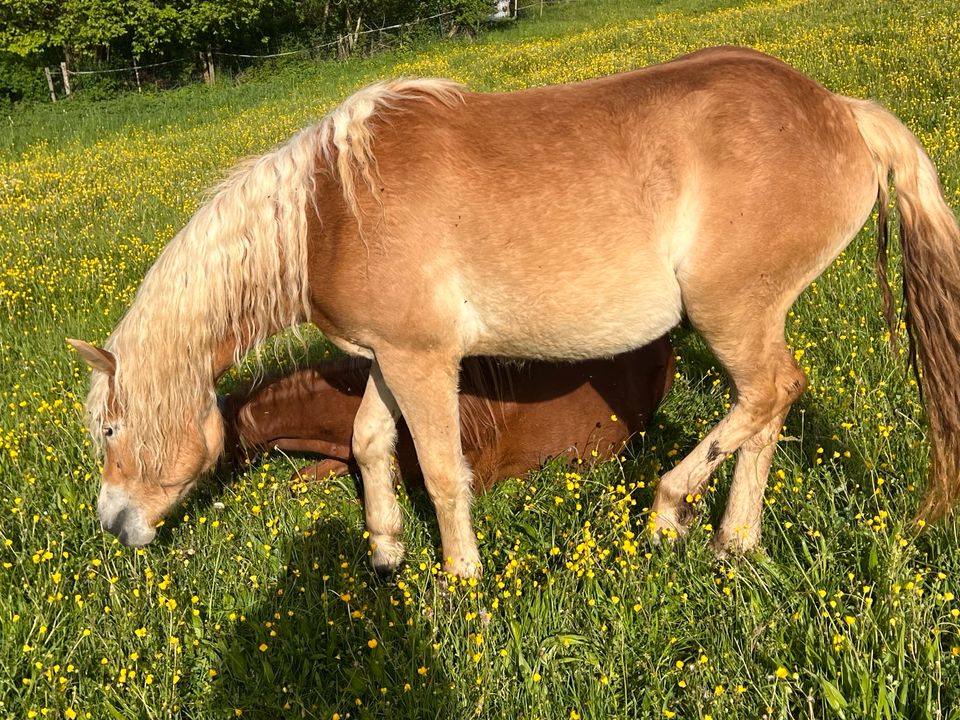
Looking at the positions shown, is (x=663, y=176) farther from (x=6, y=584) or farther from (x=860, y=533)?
(x=6, y=584)

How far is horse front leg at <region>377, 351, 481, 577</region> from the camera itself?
3.08 metres

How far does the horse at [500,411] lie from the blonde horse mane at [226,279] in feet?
2.90

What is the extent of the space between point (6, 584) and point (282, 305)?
1851 millimetres

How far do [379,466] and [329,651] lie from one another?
0.93 meters

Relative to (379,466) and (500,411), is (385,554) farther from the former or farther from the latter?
(500,411)

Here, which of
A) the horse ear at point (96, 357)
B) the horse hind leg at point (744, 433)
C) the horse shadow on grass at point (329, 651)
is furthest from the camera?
the horse hind leg at point (744, 433)

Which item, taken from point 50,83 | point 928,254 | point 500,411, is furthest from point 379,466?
point 50,83

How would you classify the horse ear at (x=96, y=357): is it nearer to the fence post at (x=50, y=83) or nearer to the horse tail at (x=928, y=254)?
the horse tail at (x=928, y=254)

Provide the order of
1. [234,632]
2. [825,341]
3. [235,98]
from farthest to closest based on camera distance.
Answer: [235,98]
[825,341]
[234,632]

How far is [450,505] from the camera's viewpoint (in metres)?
3.35

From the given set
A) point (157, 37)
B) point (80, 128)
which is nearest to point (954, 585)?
point (80, 128)

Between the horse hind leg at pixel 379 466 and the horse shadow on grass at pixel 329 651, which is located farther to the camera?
the horse hind leg at pixel 379 466

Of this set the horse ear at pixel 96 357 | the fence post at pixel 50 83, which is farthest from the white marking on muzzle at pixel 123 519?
the fence post at pixel 50 83

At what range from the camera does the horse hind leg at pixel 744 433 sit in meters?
3.18
